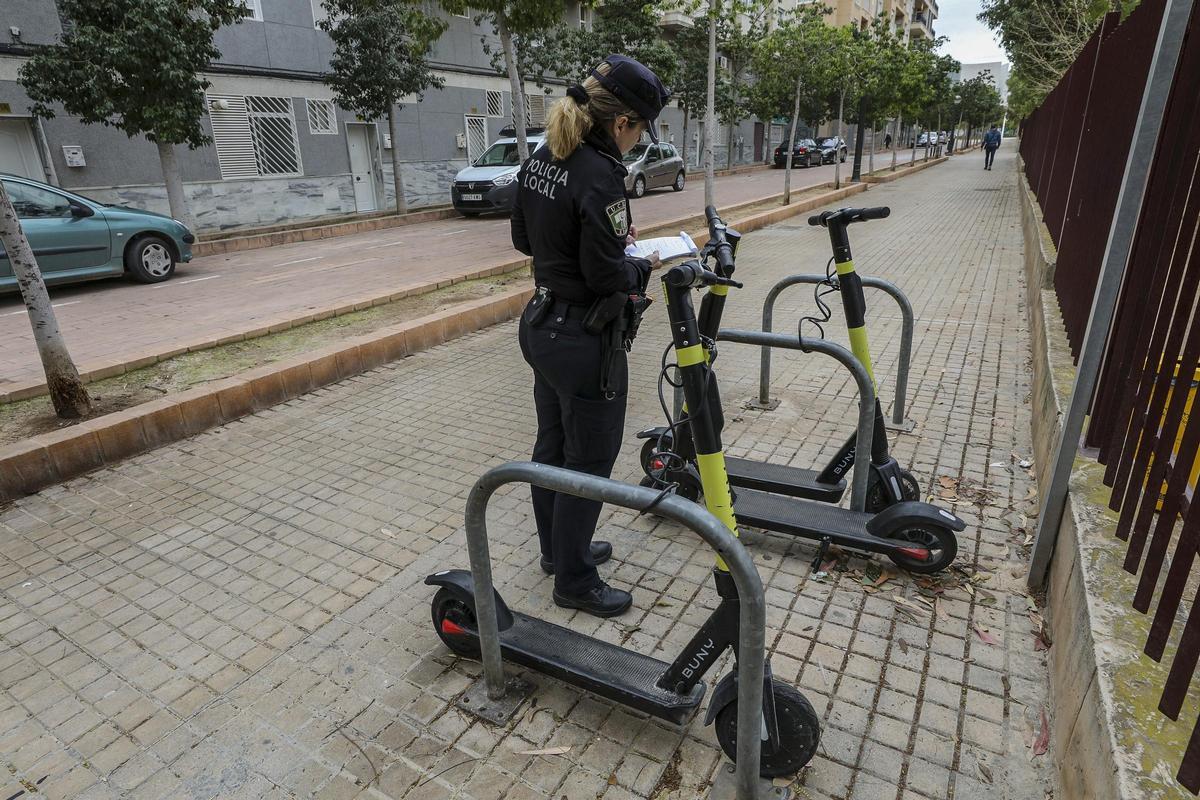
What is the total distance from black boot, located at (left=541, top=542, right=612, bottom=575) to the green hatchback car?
8.54 meters

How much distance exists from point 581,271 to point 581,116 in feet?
1.76

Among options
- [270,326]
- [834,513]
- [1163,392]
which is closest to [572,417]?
[834,513]

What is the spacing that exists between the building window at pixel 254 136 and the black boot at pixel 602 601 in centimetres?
1658

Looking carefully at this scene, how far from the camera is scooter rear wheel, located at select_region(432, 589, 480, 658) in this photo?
9.02ft

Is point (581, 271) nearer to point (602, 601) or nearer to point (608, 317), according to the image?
Answer: point (608, 317)

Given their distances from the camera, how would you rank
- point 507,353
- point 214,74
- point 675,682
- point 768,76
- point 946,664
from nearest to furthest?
1. point 675,682
2. point 946,664
3. point 507,353
4. point 214,74
5. point 768,76

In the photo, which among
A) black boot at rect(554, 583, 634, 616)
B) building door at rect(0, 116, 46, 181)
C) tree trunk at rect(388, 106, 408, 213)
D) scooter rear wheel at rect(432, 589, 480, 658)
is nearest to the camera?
scooter rear wheel at rect(432, 589, 480, 658)

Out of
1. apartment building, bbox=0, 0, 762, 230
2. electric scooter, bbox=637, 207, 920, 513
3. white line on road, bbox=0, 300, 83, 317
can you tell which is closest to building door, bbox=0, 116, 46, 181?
apartment building, bbox=0, 0, 762, 230

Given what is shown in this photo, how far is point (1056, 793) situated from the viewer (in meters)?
2.13

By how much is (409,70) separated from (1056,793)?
59.0 ft

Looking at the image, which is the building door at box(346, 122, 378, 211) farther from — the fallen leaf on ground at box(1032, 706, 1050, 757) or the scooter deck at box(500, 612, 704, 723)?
the fallen leaf on ground at box(1032, 706, 1050, 757)

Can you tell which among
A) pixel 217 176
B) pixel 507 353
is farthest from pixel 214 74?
pixel 507 353

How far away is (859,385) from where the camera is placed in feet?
10.9

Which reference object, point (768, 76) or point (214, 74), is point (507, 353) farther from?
point (768, 76)
